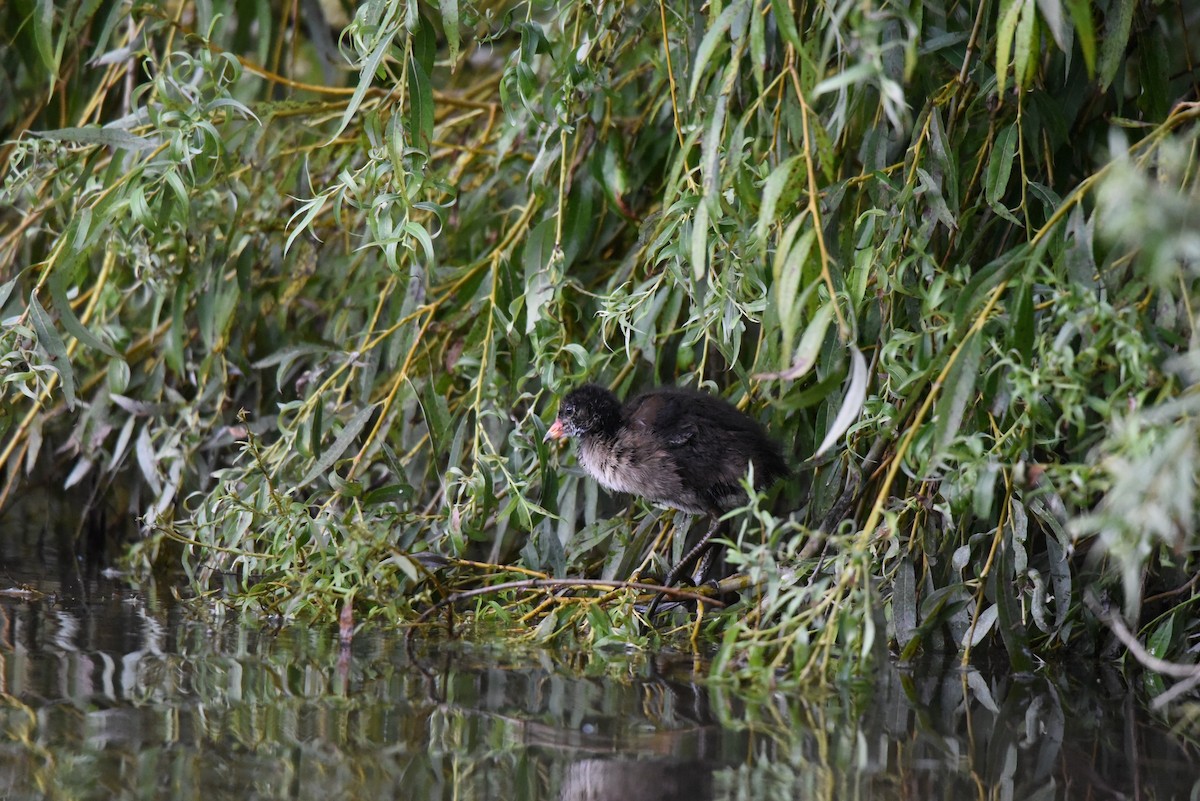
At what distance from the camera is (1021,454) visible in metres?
3.77

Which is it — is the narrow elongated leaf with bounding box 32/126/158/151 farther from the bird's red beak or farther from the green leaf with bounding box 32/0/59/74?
the bird's red beak

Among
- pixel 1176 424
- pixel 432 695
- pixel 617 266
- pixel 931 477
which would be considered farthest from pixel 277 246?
pixel 1176 424

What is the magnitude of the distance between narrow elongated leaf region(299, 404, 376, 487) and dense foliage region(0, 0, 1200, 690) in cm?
2

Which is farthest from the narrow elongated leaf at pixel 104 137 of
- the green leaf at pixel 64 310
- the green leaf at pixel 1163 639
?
the green leaf at pixel 1163 639

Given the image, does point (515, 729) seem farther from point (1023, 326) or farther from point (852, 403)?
point (1023, 326)

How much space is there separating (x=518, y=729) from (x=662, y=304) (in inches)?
74.1

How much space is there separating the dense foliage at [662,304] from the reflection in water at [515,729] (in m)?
0.22

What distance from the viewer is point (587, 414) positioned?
478 centimetres

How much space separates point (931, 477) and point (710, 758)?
1126 mm

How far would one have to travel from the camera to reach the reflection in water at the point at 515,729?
117 inches

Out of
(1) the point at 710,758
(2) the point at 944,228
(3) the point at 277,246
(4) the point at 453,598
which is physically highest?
(3) the point at 277,246

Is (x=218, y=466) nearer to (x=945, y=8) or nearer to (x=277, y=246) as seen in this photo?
(x=277, y=246)

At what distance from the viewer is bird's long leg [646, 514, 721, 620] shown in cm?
450

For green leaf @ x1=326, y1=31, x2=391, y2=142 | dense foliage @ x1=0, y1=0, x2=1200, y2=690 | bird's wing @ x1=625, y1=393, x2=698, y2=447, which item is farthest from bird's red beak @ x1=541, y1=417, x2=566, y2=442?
green leaf @ x1=326, y1=31, x2=391, y2=142
